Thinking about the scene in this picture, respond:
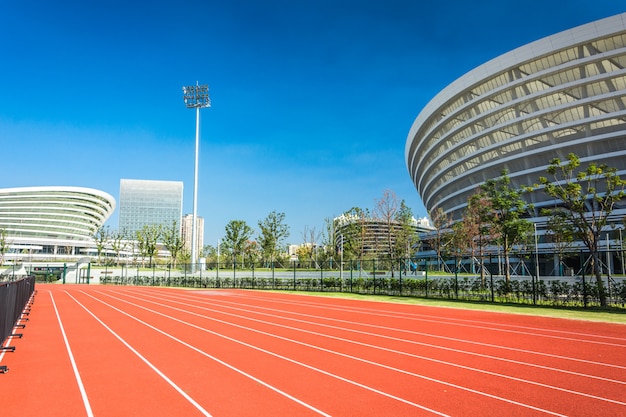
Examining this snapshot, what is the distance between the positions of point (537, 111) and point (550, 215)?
30.3m

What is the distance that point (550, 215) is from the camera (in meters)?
26.2

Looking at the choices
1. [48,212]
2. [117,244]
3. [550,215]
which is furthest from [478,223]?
[48,212]

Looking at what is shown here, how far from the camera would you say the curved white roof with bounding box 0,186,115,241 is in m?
138

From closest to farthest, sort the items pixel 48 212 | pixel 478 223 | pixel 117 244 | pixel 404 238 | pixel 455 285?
pixel 455 285, pixel 478 223, pixel 404 238, pixel 117 244, pixel 48 212

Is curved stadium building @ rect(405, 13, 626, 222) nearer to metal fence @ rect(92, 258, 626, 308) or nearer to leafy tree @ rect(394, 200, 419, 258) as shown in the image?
leafy tree @ rect(394, 200, 419, 258)

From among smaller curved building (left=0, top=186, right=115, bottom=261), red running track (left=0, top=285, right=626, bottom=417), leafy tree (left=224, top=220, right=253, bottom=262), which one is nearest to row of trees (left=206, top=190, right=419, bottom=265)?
leafy tree (left=224, top=220, right=253, bottom=262)

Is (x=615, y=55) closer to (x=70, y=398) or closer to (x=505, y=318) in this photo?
(x=505, y=318)

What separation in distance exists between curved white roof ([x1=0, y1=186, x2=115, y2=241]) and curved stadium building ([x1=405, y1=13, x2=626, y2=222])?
124 m

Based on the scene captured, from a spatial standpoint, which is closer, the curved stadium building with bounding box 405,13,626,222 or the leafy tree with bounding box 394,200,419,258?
the curved stadium building with bounding box 405,13,626,222

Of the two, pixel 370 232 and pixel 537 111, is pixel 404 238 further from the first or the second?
pixel 537 111

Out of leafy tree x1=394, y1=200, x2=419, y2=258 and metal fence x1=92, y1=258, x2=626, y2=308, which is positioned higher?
leafy tree x1=394, y1=200, x2=419, y2=258

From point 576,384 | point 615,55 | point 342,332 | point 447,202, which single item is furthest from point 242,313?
point 447,202

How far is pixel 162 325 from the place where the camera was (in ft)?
47.9

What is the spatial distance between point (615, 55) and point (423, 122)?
28173mm
